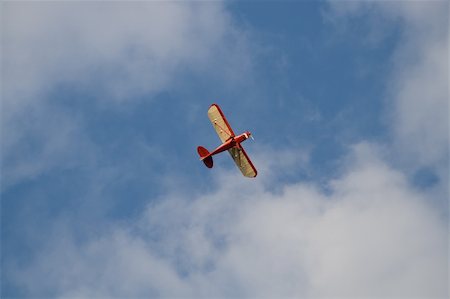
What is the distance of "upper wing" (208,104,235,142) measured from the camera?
162 meters

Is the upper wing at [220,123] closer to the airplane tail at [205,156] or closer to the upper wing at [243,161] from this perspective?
the upper wing at [243,161]

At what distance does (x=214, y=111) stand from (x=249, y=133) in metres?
4.96

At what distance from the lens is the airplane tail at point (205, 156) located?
163m

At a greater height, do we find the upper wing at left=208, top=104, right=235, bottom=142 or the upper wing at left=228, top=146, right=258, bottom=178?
the upper wing at left=208, top=104, right=235, bottom=142

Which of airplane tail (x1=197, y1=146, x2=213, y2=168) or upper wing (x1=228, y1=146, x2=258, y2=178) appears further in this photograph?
airplane tail (x1=197, y1=146, x2=213, y2=168)

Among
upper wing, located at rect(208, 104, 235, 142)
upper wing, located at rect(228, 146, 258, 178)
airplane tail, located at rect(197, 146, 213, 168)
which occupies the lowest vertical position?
upper wing, located at rect(228, 146, 258, 178)

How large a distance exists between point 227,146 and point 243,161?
9.53ft

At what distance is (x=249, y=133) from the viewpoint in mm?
162000

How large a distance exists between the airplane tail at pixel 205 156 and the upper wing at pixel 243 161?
2620 mm

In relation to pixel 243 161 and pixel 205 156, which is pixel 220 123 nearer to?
pixel 205 156

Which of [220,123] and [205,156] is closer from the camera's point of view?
[220,123]

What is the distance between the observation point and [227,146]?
162500mm

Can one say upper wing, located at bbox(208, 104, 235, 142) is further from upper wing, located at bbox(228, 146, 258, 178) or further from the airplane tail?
the airplane tail

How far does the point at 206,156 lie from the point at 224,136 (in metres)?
3.26
